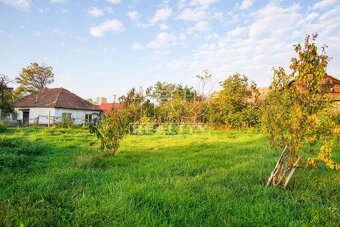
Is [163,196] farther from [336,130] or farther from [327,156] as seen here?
[336,130]

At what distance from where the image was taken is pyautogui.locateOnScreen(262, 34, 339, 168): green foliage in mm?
4781

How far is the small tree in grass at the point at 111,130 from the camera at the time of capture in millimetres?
8866

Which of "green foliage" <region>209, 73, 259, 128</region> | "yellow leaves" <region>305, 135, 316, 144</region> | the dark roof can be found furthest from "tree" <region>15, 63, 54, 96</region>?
"yellow leaves" <region>305, 135, 316, 144</region>

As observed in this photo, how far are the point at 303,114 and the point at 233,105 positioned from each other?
862 inches

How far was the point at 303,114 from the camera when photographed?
4.83m

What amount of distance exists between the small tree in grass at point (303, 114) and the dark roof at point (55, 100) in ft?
97.5

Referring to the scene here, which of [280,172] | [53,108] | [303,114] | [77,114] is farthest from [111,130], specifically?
[77,114]

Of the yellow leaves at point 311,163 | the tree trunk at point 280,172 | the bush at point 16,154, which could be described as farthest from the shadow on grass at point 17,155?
the yellow leaves at point 311,163

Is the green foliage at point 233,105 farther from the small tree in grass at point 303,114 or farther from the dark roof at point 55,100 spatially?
the small tree in grass at point 303,114

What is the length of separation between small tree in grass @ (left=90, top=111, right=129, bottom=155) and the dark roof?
23.9 m

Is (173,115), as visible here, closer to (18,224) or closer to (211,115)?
(211,115)

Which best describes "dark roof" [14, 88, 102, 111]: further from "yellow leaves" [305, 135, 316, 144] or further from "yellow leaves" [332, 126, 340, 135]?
"yellow leaves" [332, 126, 340, 135]

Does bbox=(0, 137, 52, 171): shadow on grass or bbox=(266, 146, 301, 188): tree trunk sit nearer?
bbox=(266, 146, 301, 188): tree trunk

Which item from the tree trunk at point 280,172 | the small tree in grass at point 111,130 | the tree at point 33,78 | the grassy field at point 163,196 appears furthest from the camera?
the tree at point 33,78
